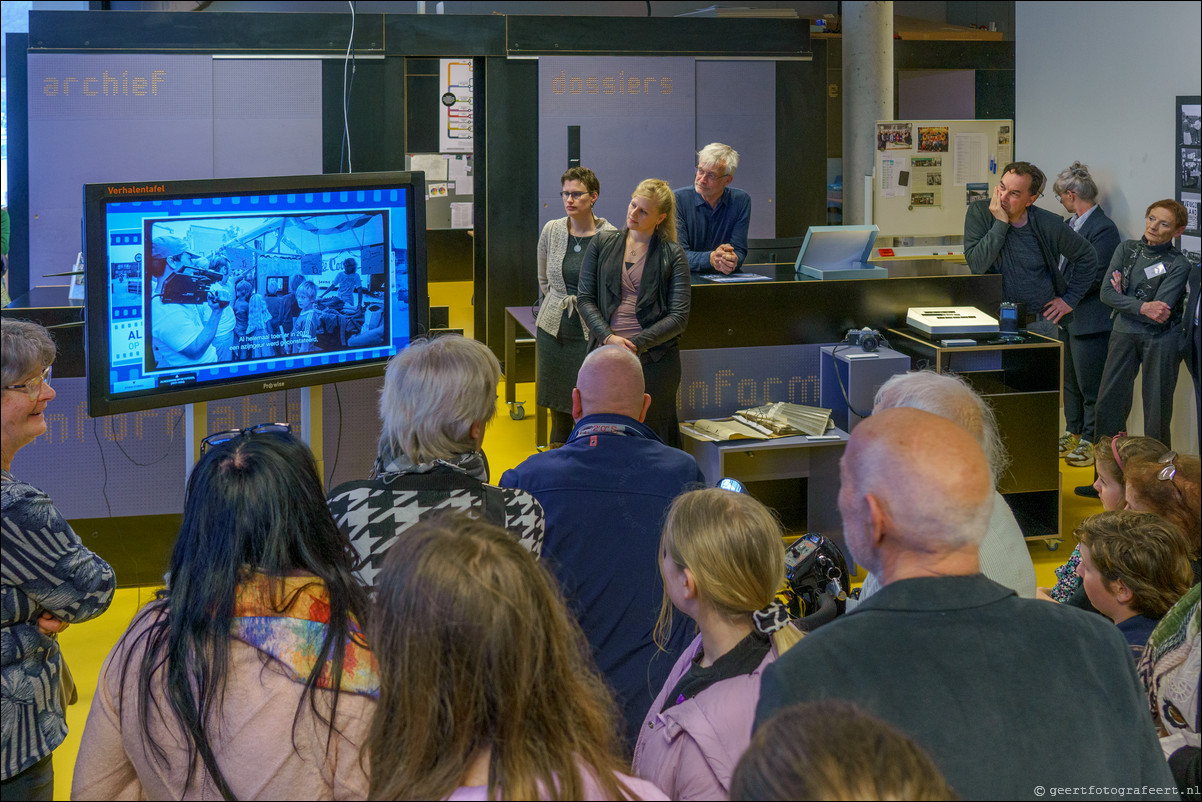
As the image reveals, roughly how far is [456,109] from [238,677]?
846cm

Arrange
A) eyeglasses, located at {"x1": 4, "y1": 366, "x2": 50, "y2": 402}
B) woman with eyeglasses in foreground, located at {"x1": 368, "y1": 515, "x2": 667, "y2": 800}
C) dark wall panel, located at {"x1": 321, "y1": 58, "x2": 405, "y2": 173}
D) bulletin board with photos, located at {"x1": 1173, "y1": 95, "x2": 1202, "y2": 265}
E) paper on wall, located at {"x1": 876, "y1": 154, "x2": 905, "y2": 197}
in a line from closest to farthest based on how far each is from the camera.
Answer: woman with eyeglasses in foreground, located at {"x1": 368, "y1": 515, "x2": 667, "y2": 800}, eyeglasses, located at {"x1": 4, "y1": 366, "x2": 50, "y2": 402}, bulletin board with photos, located at {"x1": 1173, "y1": 95, "x2": 1202, "y2": 265}, dark wall panel, located at {"x1": 321, "y1": 58, "x2": 405, "y2": 173}, paper on wall, located at {"x1": 876, "y1": 154, "x2": 905, "y2": 197}

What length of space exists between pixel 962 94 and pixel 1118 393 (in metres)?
7.38

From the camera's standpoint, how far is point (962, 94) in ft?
40.8

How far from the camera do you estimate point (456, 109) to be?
31.1ft

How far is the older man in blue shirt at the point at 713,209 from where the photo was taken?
218 inches

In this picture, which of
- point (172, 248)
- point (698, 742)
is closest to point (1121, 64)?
point (172, 248)

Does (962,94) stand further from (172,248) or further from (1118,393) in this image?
(172,248)

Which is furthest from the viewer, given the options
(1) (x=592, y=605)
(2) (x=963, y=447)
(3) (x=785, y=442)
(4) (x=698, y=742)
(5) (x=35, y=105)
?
(5) (x=35, y=105)

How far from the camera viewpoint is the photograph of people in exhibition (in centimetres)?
315

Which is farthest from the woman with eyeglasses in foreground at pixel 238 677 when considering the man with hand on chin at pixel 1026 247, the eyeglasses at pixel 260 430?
the man with hand on chin at pixel 1026 247

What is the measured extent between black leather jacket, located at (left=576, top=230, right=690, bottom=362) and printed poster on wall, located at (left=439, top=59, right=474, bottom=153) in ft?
15.8

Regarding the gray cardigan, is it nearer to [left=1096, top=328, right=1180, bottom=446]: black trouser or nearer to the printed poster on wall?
[left=1096, top=328, right=1180, bottom=446]: black trouser

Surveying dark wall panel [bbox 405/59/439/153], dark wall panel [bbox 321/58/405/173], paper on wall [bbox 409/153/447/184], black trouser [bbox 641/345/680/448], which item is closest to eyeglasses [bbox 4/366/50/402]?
black trouser [bbox 641/345/680/448]

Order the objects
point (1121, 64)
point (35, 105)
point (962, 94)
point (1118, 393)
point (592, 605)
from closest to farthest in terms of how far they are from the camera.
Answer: point (592, 605), point (1121, 64), point (1118, 393), point (35, 105), point (962, 94)
